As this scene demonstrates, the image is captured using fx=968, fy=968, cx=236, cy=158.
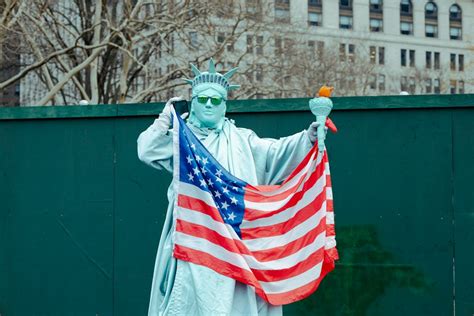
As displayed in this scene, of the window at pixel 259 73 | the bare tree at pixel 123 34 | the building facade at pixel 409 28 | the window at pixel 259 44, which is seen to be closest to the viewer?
the bare tree at pixel 123 34

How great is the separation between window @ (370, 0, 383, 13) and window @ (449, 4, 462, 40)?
20.9 feet

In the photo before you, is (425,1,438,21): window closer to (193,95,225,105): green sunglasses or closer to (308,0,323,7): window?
(308,0,323,7): window

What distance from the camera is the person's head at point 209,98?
7004mm

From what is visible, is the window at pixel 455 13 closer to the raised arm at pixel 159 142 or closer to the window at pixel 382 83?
the window at pixel 382 83

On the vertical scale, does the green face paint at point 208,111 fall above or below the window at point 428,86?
below

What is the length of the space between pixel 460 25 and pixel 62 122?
74.6 m

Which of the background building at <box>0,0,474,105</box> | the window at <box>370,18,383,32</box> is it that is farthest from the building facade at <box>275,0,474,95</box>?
the background building at <box>0,0,474,105</box>

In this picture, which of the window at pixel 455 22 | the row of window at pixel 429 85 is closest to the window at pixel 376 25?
the window at pixel 455 22

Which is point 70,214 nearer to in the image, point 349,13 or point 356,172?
point 356,172

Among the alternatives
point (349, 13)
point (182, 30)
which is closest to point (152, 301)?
point (182, 30)

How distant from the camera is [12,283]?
10359 millimetres

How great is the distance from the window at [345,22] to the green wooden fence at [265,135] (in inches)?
2457

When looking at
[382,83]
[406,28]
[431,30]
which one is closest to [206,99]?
[382,83]

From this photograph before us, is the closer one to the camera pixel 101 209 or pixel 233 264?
pixel 233 264
